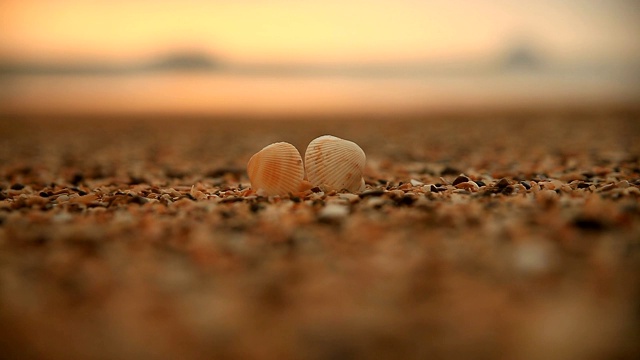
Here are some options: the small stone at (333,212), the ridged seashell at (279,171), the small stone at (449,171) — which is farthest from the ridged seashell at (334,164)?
the small stone at (449,171)

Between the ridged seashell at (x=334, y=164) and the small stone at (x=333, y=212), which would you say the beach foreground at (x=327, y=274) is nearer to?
the small stone at (x=333, y=212)

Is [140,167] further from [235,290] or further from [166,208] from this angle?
[235,290]

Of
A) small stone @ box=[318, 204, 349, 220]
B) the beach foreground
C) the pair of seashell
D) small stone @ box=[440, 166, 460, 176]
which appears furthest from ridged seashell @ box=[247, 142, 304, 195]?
small stone @ box=[440, 166, 460, 176]

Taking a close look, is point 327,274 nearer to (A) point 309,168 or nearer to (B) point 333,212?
(B) point 333,212

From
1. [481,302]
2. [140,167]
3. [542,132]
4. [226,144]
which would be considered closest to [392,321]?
[481,302]

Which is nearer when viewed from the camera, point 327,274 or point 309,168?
point 327,274

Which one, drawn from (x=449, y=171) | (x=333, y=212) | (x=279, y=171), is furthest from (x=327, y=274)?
(x=449, y=171)

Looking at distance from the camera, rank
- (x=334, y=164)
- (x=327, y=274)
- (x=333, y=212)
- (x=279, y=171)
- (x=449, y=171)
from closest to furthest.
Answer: (x=327, y=274)
(x=333, y=212)
(x=279, y=171)
(x=334, y=164)
(x=449, y=171)

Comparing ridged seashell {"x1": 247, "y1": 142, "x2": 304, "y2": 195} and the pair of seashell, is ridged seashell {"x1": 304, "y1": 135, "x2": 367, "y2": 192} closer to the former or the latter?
the pair of seashell
